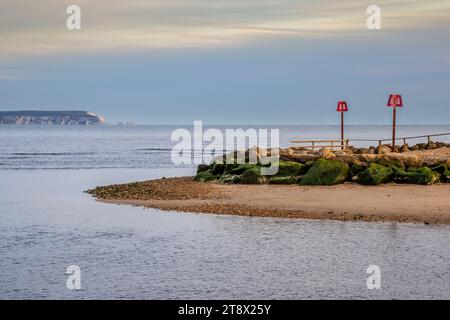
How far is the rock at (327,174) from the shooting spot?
112ft

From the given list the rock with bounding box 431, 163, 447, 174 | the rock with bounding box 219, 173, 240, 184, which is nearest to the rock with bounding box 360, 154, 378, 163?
the rock with bounding box 431, 163, 447, 174

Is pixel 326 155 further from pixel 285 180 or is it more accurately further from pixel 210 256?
pixel 210 256

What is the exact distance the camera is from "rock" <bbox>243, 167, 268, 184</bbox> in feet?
117

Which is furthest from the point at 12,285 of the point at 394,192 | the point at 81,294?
the point at 394,192

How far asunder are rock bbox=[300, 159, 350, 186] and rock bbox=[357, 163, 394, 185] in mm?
842

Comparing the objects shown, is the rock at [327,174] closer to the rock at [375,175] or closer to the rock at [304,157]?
the rock at [375,175]

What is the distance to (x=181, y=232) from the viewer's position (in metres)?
23.0

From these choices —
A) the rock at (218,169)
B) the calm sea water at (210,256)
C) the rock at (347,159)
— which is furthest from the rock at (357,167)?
the calm sea water at (210,256)

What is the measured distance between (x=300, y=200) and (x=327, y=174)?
5.16m

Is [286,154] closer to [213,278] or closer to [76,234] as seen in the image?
[76,234]

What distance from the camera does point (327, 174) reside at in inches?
1355

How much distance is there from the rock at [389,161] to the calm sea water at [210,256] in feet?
39.6

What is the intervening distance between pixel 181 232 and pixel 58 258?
16.5 ft
